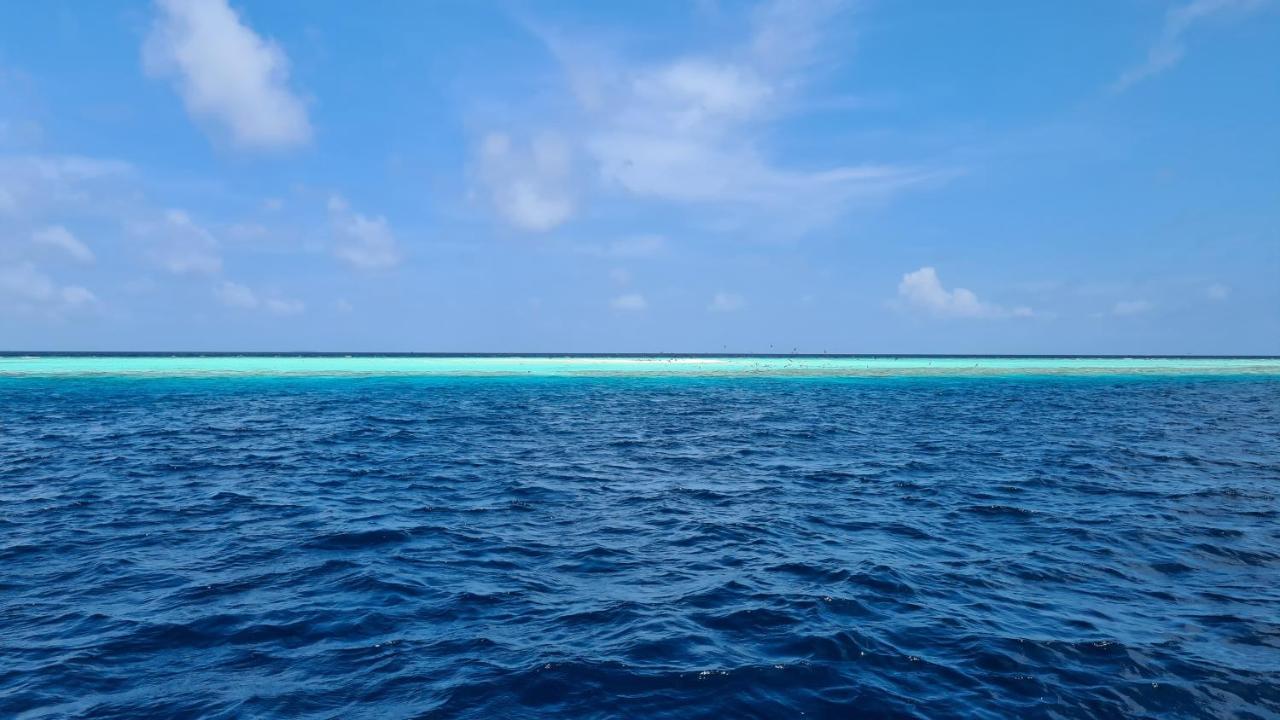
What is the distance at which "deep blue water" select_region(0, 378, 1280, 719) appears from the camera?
959 centimetres

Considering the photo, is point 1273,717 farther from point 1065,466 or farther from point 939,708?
point 1065,466

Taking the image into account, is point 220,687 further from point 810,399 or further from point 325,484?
point 810,399

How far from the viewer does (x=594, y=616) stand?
12.4m

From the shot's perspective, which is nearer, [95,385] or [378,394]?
[378,394]

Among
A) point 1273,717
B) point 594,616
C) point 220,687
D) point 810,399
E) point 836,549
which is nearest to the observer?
point 1273,717

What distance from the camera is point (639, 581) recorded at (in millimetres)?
14328

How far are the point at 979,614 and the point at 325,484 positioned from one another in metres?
22.8

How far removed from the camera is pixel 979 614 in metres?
12.4

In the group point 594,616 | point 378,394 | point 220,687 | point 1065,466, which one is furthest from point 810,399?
point 220,687

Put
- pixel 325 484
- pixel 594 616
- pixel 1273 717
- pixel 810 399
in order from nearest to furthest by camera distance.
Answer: pixel 1273 717 < pixel 594 616 < pixel 325 484 < pixel 810 399

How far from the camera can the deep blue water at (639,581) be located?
9.59 m

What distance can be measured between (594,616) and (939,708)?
613 cm

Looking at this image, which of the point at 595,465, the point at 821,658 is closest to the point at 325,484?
the point at 595,465

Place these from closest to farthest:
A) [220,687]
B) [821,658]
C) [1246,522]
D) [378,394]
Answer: [220,687]
[821,658]
[1246,522]
[378,394]
